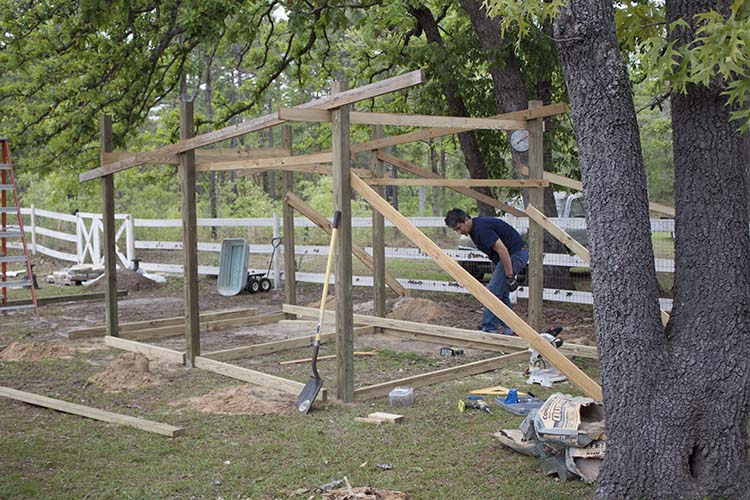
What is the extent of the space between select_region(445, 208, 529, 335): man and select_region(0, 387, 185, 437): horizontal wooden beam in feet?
13.7

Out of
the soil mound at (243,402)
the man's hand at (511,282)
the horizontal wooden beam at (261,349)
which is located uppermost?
the man's hand at (511,282)

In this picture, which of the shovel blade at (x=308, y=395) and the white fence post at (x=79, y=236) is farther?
the white fence post at (x=79, y=236)

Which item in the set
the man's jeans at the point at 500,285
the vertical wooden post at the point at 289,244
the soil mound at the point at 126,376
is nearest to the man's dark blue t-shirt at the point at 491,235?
the man's jeans at the point at 500,285

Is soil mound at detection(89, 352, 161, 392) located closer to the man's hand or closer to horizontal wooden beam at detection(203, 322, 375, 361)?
horizontal wooden beam at detection(203, 322, 375, 361)

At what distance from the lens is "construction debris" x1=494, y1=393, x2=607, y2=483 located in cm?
453

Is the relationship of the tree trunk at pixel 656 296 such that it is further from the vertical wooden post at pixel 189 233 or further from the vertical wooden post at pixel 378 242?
the vertical wooden post at pixel 378 242

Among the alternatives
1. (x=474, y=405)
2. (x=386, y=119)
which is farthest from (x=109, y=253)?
(x=474, y=405)

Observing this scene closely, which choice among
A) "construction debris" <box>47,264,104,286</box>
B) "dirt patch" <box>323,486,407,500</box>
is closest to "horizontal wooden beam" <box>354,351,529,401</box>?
"dirt patch" <box>323,486,407,500</box>

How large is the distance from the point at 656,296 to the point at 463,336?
512cm

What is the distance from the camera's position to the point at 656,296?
13.4 ft

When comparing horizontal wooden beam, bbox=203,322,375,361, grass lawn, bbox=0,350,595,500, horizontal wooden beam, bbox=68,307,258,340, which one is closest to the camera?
grass lawn, bbox=0,350,595,500

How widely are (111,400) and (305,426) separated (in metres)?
2.02

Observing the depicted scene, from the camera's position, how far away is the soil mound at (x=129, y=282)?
15641 mm

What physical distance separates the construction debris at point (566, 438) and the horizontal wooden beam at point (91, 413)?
2423 millimetres
